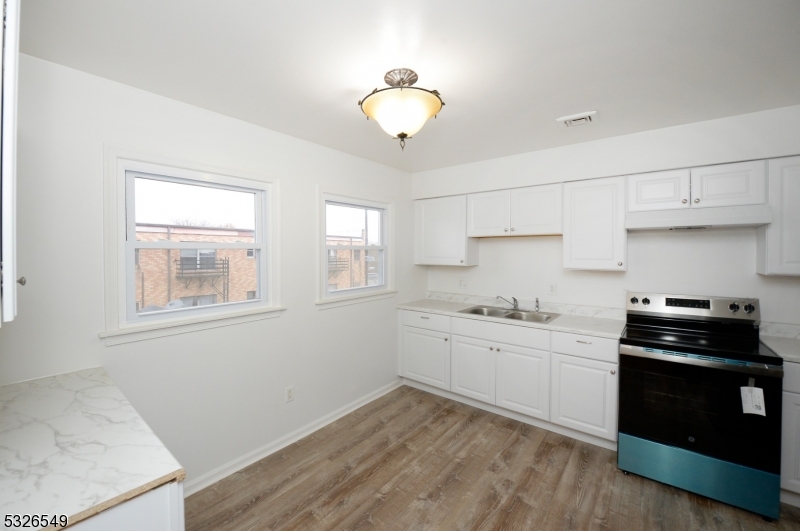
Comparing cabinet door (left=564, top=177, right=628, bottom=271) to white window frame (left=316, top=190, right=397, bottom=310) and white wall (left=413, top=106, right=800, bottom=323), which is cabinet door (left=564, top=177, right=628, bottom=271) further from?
white window frame (left=316, top=190, right=397, bottom=310)

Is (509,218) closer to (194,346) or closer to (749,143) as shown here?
(749,143)

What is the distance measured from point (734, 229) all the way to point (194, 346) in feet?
12.8

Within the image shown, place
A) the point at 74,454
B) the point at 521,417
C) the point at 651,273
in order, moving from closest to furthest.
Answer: the point at 74,454, the point at 651,273, the point at 521,417

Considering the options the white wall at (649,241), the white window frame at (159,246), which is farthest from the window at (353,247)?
the white wall at (649,241)

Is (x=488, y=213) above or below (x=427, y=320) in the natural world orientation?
above

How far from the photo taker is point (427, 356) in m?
3.65

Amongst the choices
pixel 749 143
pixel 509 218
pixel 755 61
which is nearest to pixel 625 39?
pixel 755 61

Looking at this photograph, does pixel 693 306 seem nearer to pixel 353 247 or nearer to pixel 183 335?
pixel 353 247

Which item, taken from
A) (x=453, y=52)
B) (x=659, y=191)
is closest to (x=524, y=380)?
(x=659, y=191)

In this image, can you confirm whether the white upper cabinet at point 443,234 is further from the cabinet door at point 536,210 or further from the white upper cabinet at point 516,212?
the cabinet door at point 536,210

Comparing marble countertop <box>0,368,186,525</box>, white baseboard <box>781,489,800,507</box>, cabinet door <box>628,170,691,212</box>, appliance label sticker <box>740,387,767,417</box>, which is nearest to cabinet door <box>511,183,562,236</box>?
cabinet door <box>628,170,691,212</box>

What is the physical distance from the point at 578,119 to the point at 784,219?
→ 4.71 feet

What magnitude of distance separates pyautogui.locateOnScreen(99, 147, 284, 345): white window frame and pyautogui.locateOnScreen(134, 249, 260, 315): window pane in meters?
0.05

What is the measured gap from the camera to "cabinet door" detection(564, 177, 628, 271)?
109 inches
